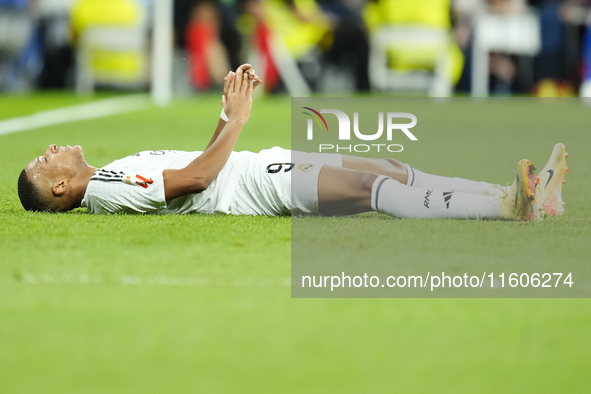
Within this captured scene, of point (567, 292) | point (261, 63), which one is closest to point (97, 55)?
point (261, 63)

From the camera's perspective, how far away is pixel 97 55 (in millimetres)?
13914

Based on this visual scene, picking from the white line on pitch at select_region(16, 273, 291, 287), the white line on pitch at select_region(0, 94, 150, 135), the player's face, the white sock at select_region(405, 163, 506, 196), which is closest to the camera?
the white line on pitch at select_region(16, 273, 291, 287)

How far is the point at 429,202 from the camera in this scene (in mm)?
4031

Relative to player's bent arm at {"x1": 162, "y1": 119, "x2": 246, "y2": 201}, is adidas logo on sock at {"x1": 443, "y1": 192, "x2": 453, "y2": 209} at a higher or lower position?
lower

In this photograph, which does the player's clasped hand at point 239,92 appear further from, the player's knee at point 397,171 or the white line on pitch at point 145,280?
the white line on pitch at point 145,280

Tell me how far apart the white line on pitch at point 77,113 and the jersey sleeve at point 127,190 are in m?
5.04

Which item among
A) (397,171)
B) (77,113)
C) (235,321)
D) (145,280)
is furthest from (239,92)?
(77,113)

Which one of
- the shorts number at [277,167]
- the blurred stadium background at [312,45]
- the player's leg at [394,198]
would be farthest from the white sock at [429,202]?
the blurred stadium background at [312,45]

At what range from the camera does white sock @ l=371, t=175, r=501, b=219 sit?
157 inches

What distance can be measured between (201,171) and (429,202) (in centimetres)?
104

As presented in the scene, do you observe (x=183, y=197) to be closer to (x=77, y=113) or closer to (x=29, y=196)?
(x=29, y=196)

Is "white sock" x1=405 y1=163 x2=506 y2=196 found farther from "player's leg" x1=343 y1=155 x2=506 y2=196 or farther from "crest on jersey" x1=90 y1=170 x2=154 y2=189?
"crest on jersey" x1=90 y1=170 x2=154 y2=189

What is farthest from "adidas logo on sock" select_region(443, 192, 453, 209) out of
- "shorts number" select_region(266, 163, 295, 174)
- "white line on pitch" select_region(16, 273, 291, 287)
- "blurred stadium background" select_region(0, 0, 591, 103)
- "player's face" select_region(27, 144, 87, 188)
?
"blurred stadium background" select_region(0, 0, 591, 103)

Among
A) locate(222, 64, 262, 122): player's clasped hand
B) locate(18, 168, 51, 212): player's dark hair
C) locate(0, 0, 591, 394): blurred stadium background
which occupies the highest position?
locate(222, 64, 262, 122): player's clasped hand
